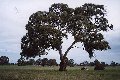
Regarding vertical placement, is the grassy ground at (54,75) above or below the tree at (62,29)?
below

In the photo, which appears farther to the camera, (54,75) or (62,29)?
(62,29)

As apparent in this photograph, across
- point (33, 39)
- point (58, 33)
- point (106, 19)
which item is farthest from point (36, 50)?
point (106, 19)

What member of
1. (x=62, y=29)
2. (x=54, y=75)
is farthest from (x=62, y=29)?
(x=54, y=75)

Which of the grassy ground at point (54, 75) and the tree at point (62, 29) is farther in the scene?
the tree at point (62, 29)

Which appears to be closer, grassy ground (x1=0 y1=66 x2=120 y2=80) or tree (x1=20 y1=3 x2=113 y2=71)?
grassy ground (x1=0 y1=66 x2=120 y2=80)

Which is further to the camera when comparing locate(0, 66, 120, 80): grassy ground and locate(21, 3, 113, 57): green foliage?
locate(21, 3, 113, 57): green foliage

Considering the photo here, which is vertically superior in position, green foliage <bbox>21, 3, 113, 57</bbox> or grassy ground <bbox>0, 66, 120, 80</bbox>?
green foliage <bbox>21, 3, 113, 57</bbox>

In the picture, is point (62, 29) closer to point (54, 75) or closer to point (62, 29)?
point (62, 29)

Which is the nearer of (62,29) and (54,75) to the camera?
(54,75)

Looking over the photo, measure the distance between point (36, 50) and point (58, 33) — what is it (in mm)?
7934

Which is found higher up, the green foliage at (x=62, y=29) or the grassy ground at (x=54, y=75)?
the green foliage at (x=62, y=29)

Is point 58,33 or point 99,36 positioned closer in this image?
point 58,33

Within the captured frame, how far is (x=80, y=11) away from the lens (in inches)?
2623

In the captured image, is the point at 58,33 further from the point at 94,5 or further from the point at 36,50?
the point at 94,5
